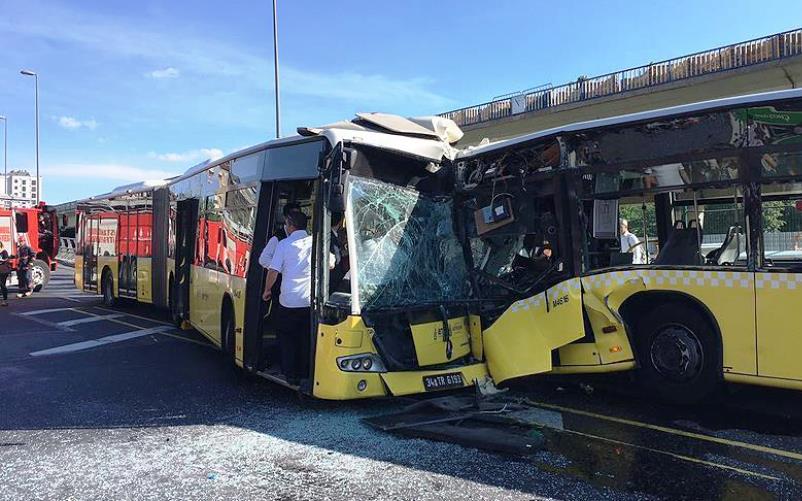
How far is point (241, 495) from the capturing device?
159 inches

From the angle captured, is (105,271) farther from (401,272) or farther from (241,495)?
(241,495)

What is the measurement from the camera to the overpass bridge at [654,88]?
17.3 metres

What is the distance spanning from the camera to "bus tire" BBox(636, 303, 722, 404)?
18.5 feet

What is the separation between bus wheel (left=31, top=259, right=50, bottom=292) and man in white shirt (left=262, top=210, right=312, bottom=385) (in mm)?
18260

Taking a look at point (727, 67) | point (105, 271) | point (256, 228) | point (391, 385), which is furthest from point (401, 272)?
point (727, 67)

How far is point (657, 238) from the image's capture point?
6.19 metres

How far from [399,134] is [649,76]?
54.5 ft

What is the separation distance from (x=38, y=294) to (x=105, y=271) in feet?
19.0

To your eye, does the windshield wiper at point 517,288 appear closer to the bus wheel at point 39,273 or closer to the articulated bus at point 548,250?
the articulated bus at point 548,250

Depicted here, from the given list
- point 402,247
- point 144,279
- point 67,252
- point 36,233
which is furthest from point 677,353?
point 67,252

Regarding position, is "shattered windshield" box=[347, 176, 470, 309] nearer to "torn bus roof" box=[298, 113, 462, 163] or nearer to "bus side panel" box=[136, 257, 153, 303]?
"torn bus roof" box=[298, 113, 462, 163]

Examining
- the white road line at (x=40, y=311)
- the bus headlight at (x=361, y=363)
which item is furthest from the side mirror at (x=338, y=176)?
the white road line at (x=40, y=311)

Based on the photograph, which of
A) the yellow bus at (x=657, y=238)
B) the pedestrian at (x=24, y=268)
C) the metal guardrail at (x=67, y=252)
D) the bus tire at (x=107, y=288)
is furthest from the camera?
the metal guardrail at (x=67, y=252)

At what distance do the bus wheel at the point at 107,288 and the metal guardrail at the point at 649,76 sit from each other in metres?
16.2
